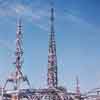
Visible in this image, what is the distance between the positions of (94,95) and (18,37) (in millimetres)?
40592

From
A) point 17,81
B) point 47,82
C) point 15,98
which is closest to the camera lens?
point 15,98

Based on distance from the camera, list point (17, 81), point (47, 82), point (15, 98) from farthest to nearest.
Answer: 1. point (47, 82)
2. point (17, 81)
3. point (15, 98)

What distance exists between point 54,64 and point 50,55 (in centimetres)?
465

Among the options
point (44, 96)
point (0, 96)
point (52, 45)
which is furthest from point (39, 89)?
point (52, 45)

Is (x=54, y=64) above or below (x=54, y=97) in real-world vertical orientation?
above

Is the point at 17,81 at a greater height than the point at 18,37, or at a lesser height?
lesser

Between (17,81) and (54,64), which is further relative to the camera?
(54,64)

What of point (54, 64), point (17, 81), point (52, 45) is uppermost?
point (52, 45)

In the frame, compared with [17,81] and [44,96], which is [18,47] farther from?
[44,96]

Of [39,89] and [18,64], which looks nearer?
[39,89]

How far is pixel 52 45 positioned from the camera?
141 meters

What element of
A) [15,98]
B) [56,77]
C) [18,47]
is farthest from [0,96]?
[56,77]

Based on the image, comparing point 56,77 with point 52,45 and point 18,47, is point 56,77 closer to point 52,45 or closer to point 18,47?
point 52,45

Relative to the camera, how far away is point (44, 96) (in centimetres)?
10975
